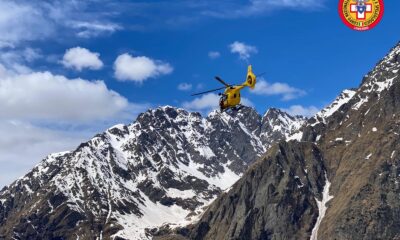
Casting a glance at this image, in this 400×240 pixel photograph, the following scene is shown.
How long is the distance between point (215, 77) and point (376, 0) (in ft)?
117

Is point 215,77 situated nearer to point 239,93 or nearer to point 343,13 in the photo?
point 239,93

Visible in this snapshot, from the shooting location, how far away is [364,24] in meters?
121

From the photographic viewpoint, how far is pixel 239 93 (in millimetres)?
128375

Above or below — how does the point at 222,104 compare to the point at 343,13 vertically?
below

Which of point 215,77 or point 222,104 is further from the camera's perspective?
point 222,104

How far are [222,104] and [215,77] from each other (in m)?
10.7

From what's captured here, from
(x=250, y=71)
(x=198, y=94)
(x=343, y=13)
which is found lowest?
(x=198, y=94)

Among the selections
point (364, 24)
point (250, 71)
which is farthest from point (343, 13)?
point (250, 71)

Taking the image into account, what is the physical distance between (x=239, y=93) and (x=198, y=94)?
49.8 ft

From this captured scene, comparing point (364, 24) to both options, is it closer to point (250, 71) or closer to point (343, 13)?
point (343, 13)

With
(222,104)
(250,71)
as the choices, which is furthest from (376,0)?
(222,104)

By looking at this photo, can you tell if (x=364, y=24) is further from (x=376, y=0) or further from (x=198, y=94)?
(x=198, y=94)

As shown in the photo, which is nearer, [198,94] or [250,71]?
[198,94]

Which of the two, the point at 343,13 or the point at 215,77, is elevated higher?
the point at 343,13
